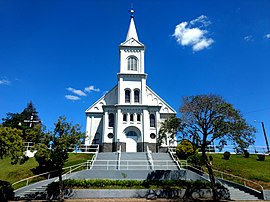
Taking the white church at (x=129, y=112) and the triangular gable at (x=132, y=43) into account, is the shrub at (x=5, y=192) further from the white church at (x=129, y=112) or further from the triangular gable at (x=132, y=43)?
the triangular gable at (x=132, y=43)

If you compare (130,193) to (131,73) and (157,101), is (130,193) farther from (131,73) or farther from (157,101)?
(157,101)

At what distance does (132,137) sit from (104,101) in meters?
8.92

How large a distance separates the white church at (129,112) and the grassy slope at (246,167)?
995 centimetres

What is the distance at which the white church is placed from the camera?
3575 centimetres

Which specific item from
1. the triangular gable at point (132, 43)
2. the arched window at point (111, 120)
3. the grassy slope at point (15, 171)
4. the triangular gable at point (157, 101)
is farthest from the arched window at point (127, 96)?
the grassy slope at point (15, 171)

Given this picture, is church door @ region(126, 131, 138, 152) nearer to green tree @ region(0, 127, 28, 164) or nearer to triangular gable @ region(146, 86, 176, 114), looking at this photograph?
triangular gable @ region(146, 86, 176, 114)

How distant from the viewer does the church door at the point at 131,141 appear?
35.8 meters

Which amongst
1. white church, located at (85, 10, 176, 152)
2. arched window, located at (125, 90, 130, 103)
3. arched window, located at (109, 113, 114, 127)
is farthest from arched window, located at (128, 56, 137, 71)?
arched window, located at (109, 113, 114, 127)

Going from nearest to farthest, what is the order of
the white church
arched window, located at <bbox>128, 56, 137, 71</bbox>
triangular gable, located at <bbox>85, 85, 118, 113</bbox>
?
the white church < triangular gable, located at <bbox>85, 85, 118, 113</bbox> < arched window, located at <bbox>128, 56, 137, 71</bbox>

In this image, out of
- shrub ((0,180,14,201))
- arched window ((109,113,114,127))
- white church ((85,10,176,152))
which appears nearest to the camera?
shrub ((0,180,14,201))

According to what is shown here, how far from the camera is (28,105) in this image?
7644 centimetres

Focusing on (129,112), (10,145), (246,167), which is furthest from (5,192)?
(246,167)

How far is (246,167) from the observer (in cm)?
2559

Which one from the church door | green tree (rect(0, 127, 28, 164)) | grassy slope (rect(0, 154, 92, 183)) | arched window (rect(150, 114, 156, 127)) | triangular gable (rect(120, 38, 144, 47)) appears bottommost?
grassy slope (rect(0, 154, 92, 183))
